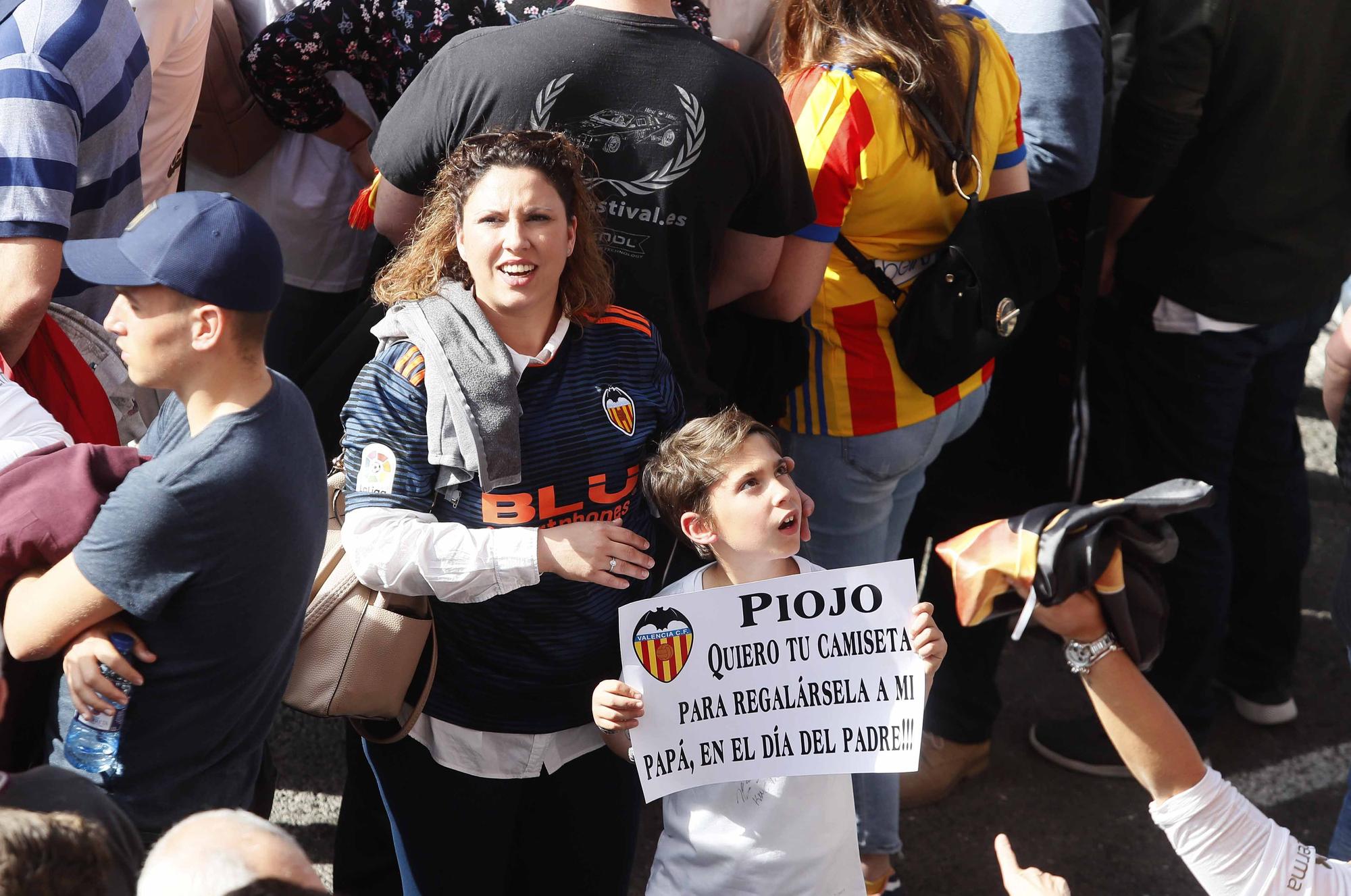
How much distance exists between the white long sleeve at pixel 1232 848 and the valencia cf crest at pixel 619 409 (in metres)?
1.05

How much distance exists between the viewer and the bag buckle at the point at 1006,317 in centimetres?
298

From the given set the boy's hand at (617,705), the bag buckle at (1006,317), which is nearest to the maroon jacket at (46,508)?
the boy's hand at (617,705)

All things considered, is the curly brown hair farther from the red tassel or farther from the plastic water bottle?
the plastic water bottle

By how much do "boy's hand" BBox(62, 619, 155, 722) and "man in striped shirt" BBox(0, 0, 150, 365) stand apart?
757mm

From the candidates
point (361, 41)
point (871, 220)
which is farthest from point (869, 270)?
point (361, 41)

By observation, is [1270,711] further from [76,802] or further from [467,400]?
[76,802]

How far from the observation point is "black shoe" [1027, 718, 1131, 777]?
373 cm

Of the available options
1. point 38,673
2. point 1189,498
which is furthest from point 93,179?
point 1189,498

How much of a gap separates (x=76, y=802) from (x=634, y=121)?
1.50 metres

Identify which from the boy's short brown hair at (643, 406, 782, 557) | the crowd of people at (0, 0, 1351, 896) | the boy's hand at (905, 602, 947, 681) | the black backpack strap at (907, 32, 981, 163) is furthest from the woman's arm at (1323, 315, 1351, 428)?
the boy's short brown hair at (643, 406, 782, 557)

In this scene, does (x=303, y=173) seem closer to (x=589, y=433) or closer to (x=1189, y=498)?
(x=589, y=433)

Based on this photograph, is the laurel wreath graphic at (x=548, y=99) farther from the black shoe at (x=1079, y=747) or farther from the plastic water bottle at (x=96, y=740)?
the black shoe at (x=1079, y=747)

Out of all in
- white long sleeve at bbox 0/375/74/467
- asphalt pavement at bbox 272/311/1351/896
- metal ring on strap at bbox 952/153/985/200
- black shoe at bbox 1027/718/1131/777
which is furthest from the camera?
black shoe at bbox 1027/718/1131/777

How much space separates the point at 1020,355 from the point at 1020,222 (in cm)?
82
